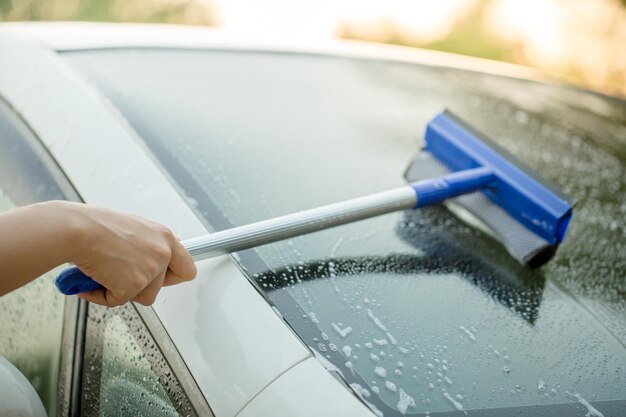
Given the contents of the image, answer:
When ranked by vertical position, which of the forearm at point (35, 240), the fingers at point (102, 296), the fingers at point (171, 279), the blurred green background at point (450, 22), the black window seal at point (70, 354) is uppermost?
the forearm at point (35, 240)

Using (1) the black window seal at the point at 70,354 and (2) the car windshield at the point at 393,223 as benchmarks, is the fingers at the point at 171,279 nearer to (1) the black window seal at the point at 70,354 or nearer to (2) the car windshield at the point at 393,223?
(2) the car windshield at the point at 393,223

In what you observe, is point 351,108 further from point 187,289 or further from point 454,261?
point 187,289

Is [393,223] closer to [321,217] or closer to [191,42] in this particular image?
[321,217]

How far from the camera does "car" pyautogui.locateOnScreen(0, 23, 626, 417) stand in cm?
115

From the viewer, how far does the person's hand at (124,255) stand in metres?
1.13

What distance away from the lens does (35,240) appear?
1.08 meters

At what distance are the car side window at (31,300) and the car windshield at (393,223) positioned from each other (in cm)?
22

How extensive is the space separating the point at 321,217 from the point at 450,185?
1.23 ft

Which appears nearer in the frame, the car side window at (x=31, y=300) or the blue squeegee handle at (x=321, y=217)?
the blue squeegee handle at (x=321, y=217)

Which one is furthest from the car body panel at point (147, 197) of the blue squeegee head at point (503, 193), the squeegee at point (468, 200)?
the blue squeegee head at point (503, 193)

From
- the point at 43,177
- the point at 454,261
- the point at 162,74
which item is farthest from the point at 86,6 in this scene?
the point at 454,261

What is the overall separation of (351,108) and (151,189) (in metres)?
0.79

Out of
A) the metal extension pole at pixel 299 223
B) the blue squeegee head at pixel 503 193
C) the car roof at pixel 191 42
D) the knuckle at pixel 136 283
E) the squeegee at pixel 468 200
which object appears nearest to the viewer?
the knuckle at pixel 136 283

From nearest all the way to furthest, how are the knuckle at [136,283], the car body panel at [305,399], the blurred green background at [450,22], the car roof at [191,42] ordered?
the car body panel at [305,399], the knuckle at [136,283], the car roof at [191,42], the blurred green background at [450,22]
